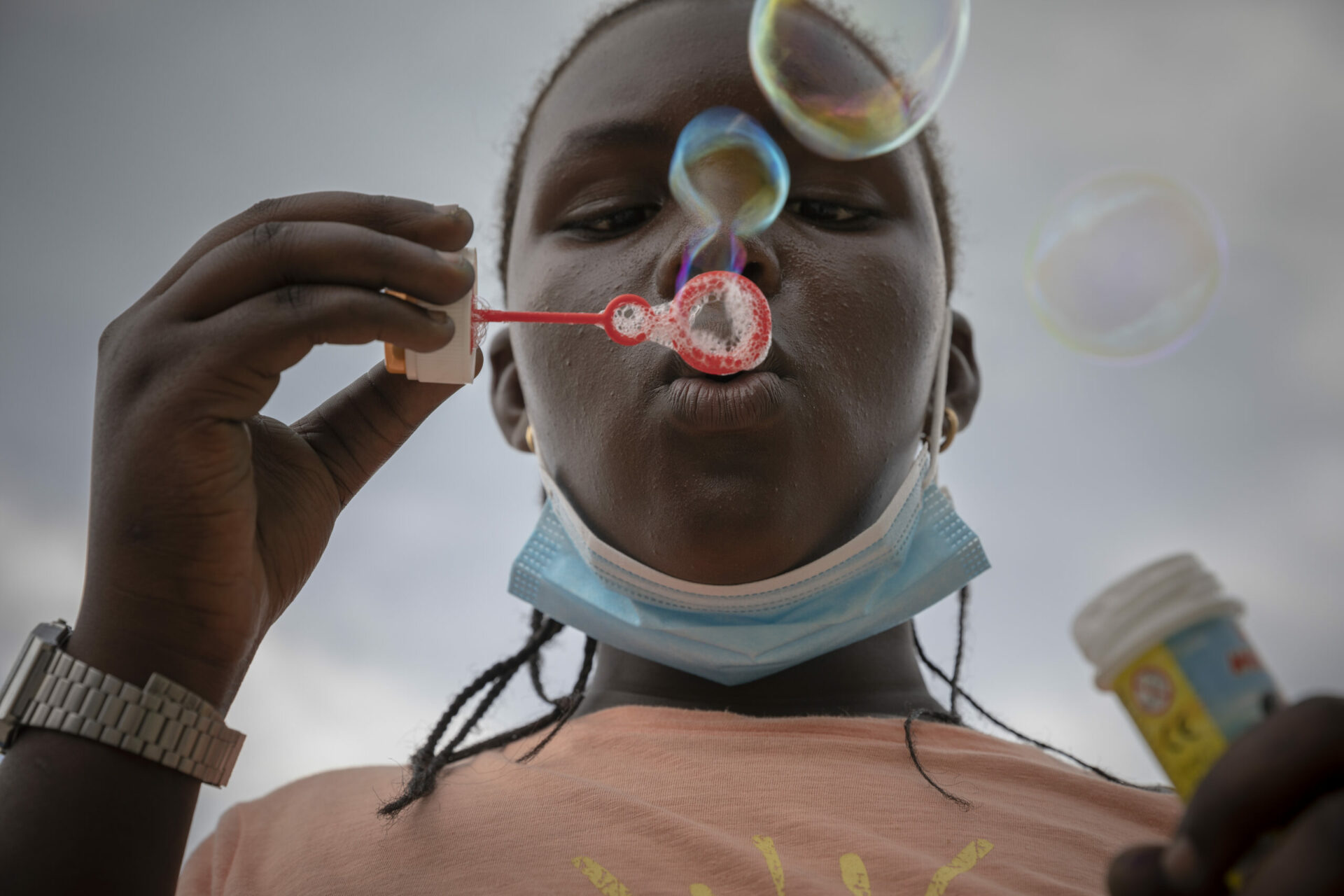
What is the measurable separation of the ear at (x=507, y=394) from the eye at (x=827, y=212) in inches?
29.6

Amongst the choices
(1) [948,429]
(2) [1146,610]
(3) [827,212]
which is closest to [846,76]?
(3) [827,212]

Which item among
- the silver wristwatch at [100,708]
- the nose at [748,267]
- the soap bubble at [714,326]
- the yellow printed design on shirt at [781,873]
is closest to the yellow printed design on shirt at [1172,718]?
the yellow printed design on shirt at [781,873]

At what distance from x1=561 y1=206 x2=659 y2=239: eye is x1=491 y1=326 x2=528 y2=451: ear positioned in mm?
443

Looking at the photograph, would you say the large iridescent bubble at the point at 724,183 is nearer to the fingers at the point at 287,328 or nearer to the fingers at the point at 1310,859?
the fingers at the point at 287,328

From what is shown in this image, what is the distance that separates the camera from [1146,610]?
81 cm

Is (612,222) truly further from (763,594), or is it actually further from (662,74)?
(763,594)

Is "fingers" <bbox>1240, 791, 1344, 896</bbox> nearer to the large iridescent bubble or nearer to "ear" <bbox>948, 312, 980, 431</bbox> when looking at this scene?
the large iridescent bubble

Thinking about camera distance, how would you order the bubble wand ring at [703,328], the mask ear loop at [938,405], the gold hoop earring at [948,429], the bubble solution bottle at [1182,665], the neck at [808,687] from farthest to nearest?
the gold hoop earring at [948,429]
the mask ear loop at [938,405]
the neck at [808,687]
the bubble wand ring at [703,328]
the bubble solution bottle at [1182,665]

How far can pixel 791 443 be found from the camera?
1.53 metres

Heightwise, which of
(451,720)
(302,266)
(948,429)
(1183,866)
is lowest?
(1183,866)

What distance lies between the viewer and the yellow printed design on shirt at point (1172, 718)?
77cm

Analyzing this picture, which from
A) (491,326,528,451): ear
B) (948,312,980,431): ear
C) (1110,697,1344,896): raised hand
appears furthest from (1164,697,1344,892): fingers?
(491,326,528,451): ear

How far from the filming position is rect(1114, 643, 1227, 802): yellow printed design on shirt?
2.52 feet

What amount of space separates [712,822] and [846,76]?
132 centimetres
